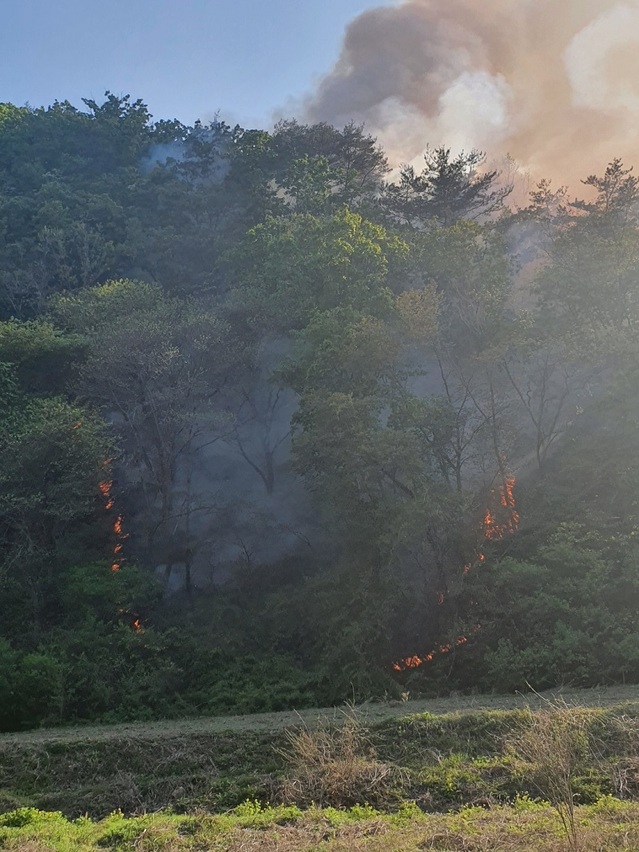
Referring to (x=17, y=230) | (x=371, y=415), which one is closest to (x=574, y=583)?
(x=371, y=415)

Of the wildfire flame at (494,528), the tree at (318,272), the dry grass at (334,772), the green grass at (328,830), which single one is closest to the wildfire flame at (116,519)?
the tree at (318,272)

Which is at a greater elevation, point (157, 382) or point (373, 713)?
point (157, 382)

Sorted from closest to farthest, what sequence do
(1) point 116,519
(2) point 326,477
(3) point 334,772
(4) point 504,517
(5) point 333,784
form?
1. (5) point 333,784
2. (3) point 334,772
3. (2) point 326,477
4. (4) point 504,517
5. (1) point 116,519

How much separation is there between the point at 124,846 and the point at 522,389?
20.1 meters

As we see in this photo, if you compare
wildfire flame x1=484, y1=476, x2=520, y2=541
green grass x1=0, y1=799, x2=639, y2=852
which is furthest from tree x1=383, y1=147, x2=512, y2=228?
green grass x1=0, y1=799, x2=639, y2=852

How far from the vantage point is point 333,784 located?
9.01 metres

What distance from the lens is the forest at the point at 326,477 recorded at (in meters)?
16.2

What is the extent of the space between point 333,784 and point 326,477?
33.8ft

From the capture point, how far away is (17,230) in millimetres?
36219

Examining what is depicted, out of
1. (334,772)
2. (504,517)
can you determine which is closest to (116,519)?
(504,517)

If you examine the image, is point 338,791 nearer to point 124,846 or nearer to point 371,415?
point 124,846

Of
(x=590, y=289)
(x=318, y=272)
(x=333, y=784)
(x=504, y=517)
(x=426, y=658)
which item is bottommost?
(x=426, y=658)

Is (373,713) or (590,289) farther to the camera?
(590,289)

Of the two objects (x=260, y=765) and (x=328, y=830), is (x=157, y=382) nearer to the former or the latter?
(x=260, y=765)
